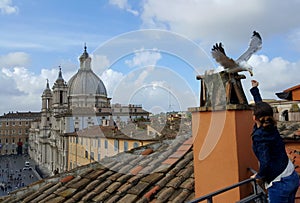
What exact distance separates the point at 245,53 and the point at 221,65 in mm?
420

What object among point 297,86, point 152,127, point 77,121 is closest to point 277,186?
point 297,86

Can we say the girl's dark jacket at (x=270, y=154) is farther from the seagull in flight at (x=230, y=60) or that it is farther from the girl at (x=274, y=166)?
the seagull in flight at (x=230, y=60)

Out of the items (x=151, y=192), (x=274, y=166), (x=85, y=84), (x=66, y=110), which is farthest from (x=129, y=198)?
(x=85, y=84)

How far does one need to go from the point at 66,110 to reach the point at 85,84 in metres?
8.85

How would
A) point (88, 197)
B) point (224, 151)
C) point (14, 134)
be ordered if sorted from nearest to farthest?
point (224, 151) → point (88, 197) → point (14, 134)

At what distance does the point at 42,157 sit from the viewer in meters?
75.8

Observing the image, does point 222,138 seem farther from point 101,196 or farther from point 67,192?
point 67,192

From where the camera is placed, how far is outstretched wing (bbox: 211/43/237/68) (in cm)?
380

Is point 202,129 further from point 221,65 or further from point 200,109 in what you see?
point 221,65

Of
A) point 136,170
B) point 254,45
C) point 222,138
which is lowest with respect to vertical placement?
point 136,170

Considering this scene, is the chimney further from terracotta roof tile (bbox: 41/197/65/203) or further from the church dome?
the church dome

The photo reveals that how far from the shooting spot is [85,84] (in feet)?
239

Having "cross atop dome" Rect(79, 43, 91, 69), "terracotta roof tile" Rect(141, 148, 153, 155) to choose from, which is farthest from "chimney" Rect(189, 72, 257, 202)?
"cross atop dome" Rect(79, 43, 91, 69)

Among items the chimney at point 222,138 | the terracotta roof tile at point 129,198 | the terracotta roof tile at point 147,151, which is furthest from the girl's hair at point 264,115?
the terracotta roof tile at point 147,151
